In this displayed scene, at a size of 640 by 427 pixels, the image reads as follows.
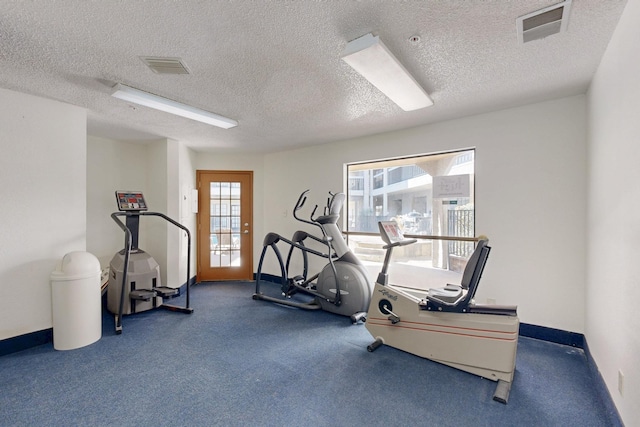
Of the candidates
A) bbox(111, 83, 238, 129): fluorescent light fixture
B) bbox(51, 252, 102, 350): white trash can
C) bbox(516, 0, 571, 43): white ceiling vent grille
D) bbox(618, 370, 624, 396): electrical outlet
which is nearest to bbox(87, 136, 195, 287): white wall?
bbox(111, 83, 238, 129): fluorescent light fixture

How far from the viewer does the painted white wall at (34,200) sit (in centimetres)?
263

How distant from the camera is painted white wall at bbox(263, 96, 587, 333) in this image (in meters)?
2.77

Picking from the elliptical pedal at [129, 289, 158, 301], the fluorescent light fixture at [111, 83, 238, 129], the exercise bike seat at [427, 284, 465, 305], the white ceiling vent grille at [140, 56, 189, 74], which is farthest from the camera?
the elliptical pedal at [129, 289, 158, 301]

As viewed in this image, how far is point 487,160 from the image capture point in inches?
127

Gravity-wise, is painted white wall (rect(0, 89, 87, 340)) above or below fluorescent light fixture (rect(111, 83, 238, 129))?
below

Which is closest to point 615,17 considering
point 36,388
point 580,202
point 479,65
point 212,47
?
point 479,65

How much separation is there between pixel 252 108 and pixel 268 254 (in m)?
3.11

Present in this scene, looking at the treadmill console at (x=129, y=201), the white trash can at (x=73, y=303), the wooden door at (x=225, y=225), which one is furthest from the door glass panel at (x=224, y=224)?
the white trash can at (x=73, y=303)

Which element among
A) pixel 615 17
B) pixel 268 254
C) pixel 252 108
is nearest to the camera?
pixel 615 17

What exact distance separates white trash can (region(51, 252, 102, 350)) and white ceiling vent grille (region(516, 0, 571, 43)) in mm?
4113

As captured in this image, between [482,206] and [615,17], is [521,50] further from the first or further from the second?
[482,206]

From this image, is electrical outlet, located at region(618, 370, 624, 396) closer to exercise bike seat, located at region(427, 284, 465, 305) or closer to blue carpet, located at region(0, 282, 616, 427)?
blue carpet, located at region(0, 282, 616, 427)

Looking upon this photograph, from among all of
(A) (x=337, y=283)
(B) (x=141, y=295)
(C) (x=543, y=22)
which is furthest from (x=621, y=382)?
(B) (x=141, y=295)

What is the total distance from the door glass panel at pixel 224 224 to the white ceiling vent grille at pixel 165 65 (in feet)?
11.1
